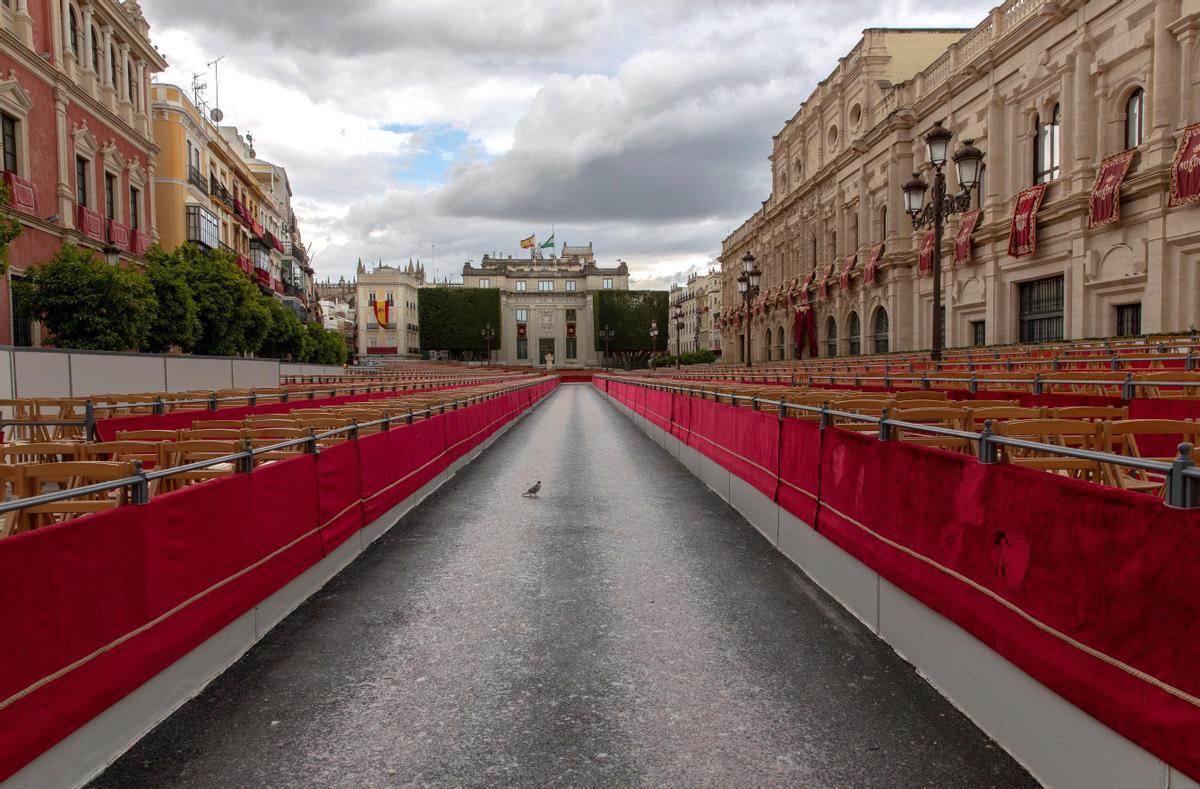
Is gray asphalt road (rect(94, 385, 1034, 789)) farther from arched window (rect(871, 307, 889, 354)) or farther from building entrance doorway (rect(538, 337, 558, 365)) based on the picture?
building entrance doorway (rect(538, 337, 558, 365))

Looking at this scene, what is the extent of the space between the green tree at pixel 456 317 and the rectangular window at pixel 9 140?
91.6m

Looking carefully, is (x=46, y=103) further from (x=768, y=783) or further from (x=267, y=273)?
(x=768, y=783)

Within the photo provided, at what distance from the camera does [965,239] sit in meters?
35.8

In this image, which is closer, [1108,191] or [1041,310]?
[1108,191]

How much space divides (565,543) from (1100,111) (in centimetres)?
3098

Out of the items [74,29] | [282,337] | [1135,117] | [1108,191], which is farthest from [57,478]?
[282,337]

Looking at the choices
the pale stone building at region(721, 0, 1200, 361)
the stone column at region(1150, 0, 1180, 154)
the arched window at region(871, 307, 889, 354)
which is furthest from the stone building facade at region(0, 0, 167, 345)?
the arched window at region(871, 307, 889, 354)

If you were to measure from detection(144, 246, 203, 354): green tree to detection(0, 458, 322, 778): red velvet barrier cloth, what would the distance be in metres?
24.4

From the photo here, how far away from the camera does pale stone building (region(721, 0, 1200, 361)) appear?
24391 mm

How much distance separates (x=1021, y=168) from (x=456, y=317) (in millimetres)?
96825

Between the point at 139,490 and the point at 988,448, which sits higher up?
the point at 988,448

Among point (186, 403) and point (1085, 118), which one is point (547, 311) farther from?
point (186, 403)

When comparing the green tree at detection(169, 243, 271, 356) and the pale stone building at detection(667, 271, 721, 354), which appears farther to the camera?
the pale stone building at detection(667, 271, 721, 354)

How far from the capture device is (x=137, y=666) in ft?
12.3
